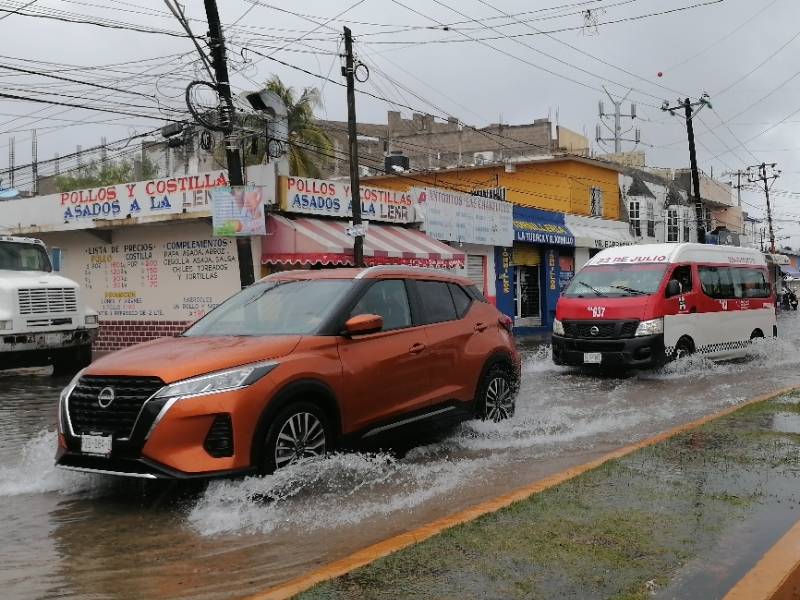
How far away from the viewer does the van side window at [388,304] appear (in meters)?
6.54

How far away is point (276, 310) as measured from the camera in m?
6.45

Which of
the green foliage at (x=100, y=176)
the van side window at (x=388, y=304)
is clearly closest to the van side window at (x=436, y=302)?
the van side window at (x=388, y=304)

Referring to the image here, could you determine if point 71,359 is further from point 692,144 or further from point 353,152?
point 692,144

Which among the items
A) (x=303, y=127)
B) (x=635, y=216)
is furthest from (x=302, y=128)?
(x=635, y=216)

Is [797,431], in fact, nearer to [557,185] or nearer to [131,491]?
[131,491]

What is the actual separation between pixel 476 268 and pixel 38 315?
1438 centimetres

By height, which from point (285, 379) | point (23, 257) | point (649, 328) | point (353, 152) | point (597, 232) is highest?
point (353, 152)

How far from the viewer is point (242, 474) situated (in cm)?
523

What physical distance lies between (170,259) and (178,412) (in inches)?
602

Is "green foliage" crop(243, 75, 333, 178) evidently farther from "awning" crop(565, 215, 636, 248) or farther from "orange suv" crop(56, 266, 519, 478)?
"orange suv" crop(56, 266, 519, 478)

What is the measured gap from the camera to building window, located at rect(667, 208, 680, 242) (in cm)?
4191

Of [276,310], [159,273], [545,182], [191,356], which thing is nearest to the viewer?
[191,356]

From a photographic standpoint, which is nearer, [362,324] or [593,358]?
[362,324]

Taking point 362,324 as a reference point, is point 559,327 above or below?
below
